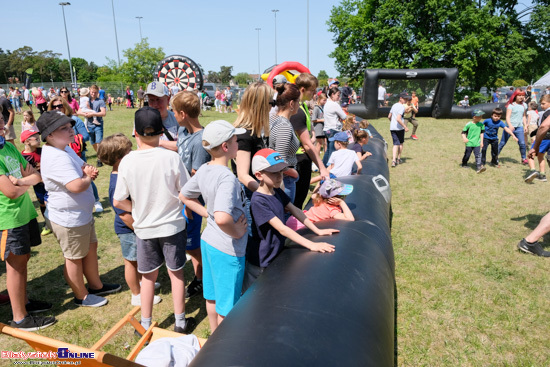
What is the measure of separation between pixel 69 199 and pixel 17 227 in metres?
0.47

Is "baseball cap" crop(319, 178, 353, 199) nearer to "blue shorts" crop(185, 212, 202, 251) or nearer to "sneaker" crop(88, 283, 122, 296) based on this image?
"blue shorts" crop(185, 212, 202, 251)

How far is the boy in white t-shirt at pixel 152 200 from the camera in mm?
2762

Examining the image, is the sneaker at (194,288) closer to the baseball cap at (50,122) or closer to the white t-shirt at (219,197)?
the white t-shirt at (219,197)

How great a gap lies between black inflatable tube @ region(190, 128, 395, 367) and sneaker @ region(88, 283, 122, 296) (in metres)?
2.32

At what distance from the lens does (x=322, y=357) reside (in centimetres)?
161


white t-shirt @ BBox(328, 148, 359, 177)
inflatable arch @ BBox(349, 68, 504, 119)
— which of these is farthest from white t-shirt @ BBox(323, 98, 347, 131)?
inflatable arch @ BBox(349, 68, 504, 119)

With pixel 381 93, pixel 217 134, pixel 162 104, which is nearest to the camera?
pixel 217 134

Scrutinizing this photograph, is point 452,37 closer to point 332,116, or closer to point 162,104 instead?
point 332,116

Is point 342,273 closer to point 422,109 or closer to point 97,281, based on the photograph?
point 97,281

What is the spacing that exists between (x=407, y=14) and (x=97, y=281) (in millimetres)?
32996

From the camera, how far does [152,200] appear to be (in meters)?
2.81

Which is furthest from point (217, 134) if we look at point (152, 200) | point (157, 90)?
point (157, 90)

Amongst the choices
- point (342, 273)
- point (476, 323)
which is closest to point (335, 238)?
point (342, 273)

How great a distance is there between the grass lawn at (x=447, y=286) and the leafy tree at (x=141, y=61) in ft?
115
